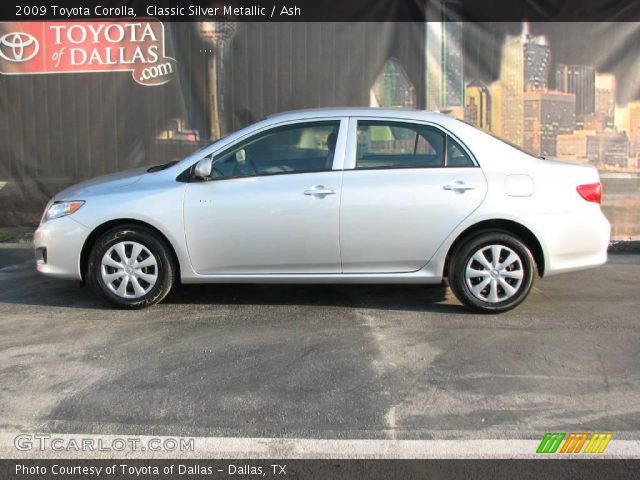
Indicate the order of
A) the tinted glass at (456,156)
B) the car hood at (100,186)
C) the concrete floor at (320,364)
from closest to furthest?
the concrete floor at (320,364)
the tinted glass at (456,156)
the car hood at (100,186)

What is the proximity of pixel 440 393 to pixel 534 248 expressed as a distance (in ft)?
6.38

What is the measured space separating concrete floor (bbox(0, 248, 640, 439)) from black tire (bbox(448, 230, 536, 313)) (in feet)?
0.48

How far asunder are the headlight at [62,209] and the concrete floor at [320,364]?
0.82m

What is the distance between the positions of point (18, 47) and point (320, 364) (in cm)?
→ 687

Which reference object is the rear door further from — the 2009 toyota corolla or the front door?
the front door

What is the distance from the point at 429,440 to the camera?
125 inches

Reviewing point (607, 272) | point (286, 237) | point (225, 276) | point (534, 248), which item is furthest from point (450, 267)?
point (607, 272)

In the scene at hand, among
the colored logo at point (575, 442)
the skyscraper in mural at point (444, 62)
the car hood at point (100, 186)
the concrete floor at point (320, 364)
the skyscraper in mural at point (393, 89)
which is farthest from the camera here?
the skyscraper in mural at point (393, 89)

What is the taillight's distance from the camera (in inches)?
199

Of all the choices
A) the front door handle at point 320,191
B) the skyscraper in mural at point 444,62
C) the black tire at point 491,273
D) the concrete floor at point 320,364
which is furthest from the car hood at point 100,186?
the skyscraper in mural at point 444,62

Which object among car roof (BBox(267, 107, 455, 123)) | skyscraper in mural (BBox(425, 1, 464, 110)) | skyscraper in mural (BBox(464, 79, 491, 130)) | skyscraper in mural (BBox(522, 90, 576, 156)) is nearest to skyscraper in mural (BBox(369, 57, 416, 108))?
skyscraper in mural (BBox(425, 1, 464, 110))

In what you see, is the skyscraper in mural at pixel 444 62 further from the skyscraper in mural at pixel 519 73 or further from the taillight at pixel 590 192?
the taillight at pixel 590 192

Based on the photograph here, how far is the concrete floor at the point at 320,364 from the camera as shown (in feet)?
11.0

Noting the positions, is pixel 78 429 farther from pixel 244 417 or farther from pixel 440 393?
pixel 440 393
